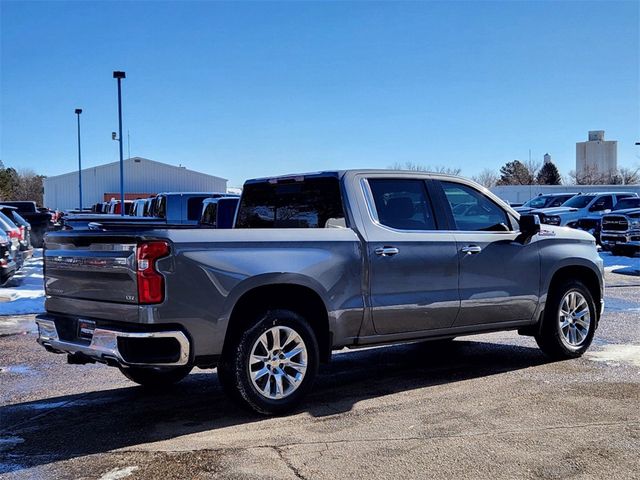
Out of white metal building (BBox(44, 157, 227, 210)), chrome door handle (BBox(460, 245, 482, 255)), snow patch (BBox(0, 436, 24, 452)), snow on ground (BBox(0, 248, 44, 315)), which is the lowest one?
snow patch (BBox(0, 436, 24, 452))

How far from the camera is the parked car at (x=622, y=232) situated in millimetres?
20625

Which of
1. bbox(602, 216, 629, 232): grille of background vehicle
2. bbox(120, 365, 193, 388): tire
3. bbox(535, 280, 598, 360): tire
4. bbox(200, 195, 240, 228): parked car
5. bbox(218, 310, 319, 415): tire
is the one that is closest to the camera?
bbox(218, 310, 319, 415): tire

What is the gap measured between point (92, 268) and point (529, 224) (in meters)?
4.24

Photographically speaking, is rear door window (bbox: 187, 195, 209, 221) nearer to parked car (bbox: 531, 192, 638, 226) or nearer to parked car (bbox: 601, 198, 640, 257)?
parked car (bbox: 601, 198, 640, 257)

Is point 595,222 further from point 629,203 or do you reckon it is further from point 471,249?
point 471,249

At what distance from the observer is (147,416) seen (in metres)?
5.89

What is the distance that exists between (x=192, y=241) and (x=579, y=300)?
4646 mm

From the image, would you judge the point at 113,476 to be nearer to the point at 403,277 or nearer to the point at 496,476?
the point at 496,476

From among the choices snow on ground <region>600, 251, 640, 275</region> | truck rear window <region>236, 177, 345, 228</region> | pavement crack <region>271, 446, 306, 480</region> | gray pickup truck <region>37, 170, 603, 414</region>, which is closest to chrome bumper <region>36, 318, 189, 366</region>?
gray pickup truck <region>37, 170, 603, 414</region>

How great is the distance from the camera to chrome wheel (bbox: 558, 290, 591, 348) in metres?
7.76

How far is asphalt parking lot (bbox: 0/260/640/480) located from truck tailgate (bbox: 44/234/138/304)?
1042 millimetres

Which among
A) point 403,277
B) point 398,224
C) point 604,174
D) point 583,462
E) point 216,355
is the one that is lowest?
point 583,462

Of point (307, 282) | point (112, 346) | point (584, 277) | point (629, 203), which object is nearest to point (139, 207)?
point (629, 203)

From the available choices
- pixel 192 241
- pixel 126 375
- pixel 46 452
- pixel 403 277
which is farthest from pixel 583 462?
pixel 126 375
